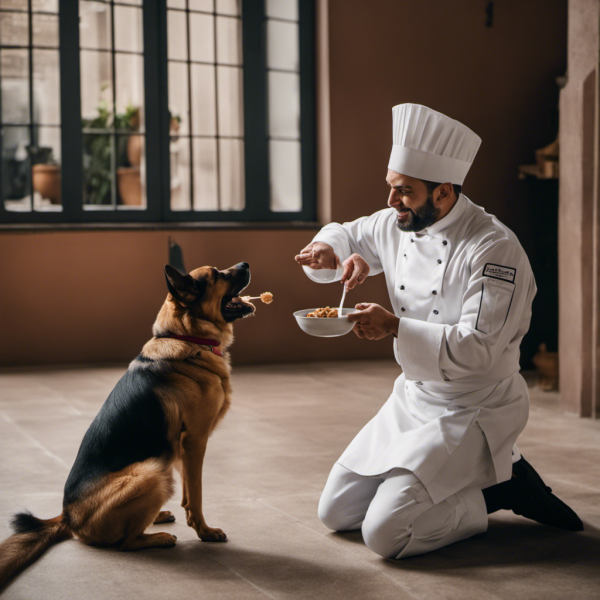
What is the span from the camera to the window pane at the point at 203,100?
6.38 metres

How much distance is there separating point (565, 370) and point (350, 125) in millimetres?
2799

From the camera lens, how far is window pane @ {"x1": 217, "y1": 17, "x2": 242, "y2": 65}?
6.42 metres

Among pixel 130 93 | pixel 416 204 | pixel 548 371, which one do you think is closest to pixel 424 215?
pixel 416 204

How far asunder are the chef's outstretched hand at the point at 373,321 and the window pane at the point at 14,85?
4526 mm

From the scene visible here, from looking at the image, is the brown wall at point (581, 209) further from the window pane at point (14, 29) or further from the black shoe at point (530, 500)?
the window pane at point (14, 29)

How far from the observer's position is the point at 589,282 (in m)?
4.36

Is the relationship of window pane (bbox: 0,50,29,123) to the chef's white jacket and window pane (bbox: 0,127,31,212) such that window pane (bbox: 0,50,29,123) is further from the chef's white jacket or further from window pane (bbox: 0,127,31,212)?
the chef's white jacket

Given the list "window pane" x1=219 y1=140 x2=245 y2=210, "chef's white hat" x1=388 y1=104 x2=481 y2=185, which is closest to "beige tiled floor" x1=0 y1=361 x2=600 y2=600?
"chef's white hat" x1=388 y1=104 x2=481 y2=185

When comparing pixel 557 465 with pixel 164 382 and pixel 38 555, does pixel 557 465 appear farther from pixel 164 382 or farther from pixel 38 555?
pixel 38 555

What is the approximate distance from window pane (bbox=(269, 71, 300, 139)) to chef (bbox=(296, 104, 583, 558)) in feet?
12.9

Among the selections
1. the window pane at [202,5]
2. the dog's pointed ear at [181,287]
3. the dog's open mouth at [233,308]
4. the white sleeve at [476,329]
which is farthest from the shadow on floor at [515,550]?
the window pane at [202,5]

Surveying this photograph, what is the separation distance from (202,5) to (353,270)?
432 centimetres

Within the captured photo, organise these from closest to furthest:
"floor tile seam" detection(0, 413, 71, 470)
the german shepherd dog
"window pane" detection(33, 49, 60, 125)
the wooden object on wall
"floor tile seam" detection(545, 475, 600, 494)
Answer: the german shepherd dog → "floor tile seam" detection(545, 475, 600, 494) → "floor tile seam" detection(0, 413, 71, 470) → the wooden object on wall → "window pane" detection(33, 49, 60, 125)

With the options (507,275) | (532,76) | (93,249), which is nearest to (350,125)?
(532,76)
